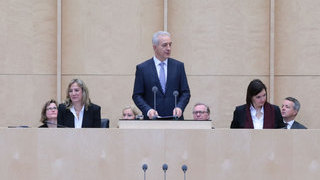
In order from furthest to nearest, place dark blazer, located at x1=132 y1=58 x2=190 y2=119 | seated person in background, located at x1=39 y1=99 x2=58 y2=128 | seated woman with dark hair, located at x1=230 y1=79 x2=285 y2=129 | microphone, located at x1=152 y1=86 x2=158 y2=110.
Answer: seated person in background, located at x1=39 y1=99 x2=58 y2=128
dark blazer, located at x1=132 y1=58 x2=190 y2=119
seated woman with dark hair, located at x1=230 y1=79 x2=285 y2=129
microphone, located at x1=152 y1=86 x2=158 y2=110

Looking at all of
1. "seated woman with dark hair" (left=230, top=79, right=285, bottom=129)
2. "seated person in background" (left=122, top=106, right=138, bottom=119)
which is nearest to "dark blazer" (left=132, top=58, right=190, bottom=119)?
"seated woman with dark hair" (left=230, top=79, right=285, bottom=129)

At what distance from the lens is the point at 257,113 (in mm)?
6344

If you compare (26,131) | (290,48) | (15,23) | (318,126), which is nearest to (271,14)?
(290,48)

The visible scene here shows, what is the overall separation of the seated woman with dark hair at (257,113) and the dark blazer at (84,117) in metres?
1.02

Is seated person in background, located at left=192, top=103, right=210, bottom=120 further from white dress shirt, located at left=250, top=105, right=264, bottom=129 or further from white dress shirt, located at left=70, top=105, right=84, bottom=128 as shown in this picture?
white dress shirt, located at left=70, top=105, right=84, bottom=128

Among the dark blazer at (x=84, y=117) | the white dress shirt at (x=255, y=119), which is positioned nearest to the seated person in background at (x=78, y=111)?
the dark blazer at (x=84, y=117)

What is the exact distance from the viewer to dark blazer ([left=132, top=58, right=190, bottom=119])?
253 inches

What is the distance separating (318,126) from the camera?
28.0 feet

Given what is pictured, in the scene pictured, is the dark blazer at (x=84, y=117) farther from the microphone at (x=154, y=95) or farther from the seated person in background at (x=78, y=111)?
the microphone at (x=154, y=95)

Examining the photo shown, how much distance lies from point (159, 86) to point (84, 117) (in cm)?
59

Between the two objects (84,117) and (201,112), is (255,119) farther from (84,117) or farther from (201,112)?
(84,117)

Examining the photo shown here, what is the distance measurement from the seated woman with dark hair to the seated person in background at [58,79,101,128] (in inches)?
41.0

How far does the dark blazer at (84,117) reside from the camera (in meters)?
6.43

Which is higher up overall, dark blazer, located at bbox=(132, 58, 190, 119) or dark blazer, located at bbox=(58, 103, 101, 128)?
dark blazer, located at bbox=(132, 58, 190, 119)
